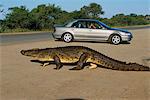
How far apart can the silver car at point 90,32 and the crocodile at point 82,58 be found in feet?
40.6

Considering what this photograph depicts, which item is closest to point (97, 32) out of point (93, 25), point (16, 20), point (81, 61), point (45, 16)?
point (93, 25)

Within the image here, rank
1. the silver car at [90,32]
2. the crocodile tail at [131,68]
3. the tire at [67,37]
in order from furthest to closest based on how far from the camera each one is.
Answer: the tire at [67,37] → the silver car at [90,32] → the crocodile tail at [131,68]

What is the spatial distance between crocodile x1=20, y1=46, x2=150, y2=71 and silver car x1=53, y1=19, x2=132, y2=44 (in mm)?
12372

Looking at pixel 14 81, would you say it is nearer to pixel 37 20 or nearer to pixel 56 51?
pixel 56 51

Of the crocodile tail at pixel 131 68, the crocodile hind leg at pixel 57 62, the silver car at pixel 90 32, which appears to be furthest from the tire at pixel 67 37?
the crocodile tail at pixel 131 68

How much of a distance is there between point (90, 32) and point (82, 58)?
13.0 m

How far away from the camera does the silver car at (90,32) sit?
2572cm

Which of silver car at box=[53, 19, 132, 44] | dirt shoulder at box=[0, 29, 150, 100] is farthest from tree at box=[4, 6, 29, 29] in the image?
dirt shoulder at box=[0, 29, 150, 100]

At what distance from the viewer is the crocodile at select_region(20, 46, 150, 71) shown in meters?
13.0

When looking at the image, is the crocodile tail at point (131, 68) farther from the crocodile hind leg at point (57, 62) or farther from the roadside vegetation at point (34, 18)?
the roadside vegetation at point (34, 18)

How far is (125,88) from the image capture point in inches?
398

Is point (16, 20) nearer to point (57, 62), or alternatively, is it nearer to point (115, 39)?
point (115, 39)

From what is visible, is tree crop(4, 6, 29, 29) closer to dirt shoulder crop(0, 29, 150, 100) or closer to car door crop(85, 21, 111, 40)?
car door crop(85, 21, 111, 40)

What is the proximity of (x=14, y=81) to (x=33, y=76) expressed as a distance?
961mm
